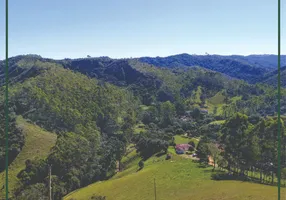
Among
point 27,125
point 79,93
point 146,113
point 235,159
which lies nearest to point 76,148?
point 27,125

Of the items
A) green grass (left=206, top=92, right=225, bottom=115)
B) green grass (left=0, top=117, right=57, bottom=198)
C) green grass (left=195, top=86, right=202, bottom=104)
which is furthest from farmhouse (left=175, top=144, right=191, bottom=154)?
green grass (left=195, top=86, right=202, bottom=104)

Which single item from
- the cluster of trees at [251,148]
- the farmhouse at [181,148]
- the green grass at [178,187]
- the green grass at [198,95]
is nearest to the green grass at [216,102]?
the green grass at [198,95]

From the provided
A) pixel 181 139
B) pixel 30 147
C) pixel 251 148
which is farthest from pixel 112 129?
pixel 251 148

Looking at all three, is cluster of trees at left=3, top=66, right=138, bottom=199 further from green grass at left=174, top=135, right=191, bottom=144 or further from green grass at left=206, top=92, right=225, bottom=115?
green grass at left=206, top=92, right=225, bottom=115

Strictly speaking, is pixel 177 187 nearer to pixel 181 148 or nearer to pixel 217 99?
pixel 181 148

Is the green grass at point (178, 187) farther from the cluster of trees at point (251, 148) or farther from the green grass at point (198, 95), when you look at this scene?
the green grass at point (198, 95)

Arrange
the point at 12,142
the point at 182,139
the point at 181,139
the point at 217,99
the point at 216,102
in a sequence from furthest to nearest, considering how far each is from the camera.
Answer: the point at 217,99, the point at 216,102, the point at 181,139, the point at 182,139, the point at 12,142
